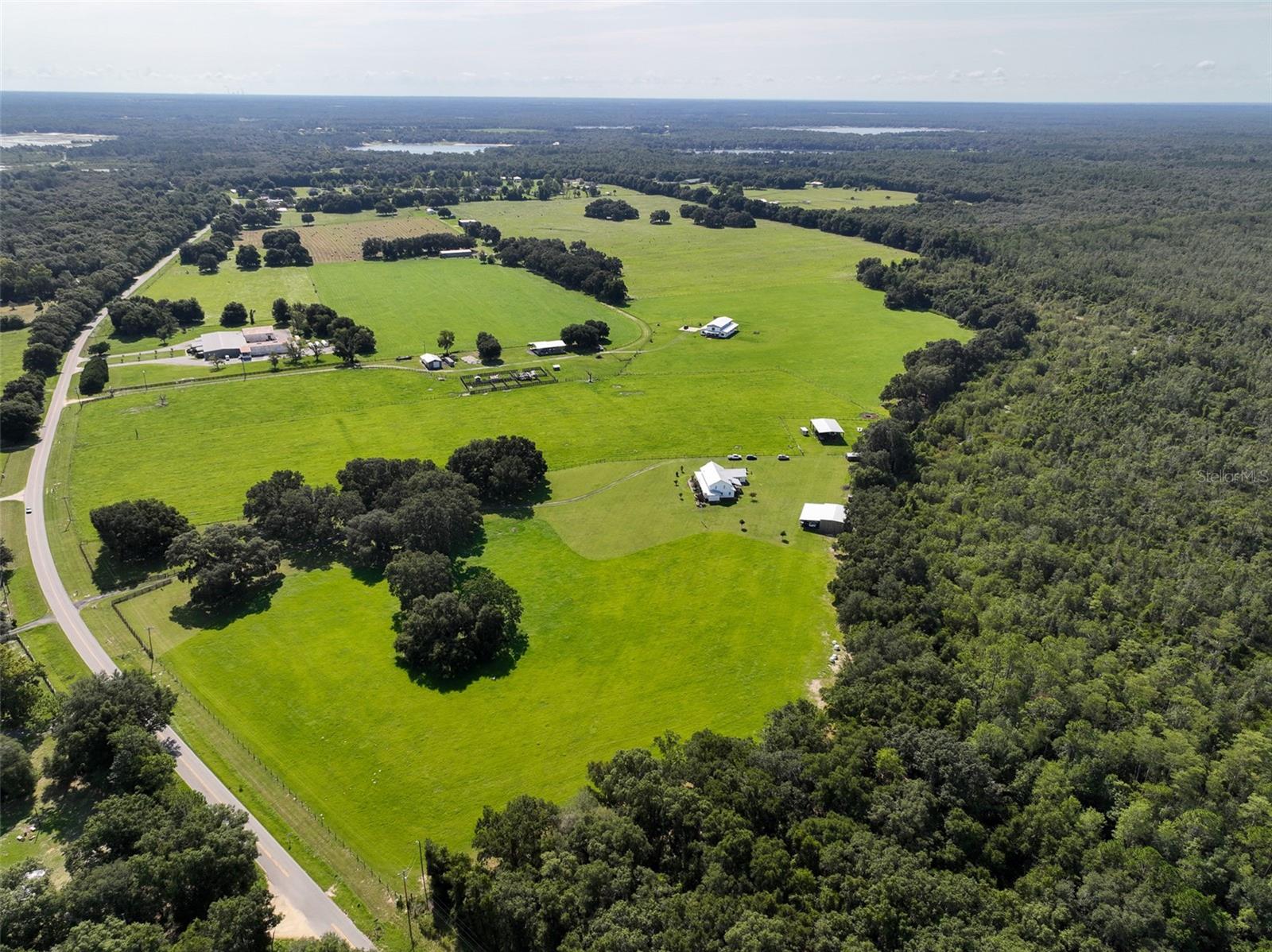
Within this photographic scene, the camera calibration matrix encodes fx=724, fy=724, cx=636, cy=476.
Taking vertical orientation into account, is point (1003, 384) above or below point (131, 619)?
above

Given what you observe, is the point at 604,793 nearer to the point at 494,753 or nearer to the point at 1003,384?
the point at 494,753

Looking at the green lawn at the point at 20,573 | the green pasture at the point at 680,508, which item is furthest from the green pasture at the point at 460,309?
the green lawn at the point at 20,573

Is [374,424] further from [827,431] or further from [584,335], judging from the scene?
[827,431]

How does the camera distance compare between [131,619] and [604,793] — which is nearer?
[604,793]

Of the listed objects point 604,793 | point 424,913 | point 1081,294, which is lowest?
point 424,913

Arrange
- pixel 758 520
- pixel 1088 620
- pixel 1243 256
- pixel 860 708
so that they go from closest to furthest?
pixel 860 708 < pixel 1088 620 < pixel 758 520 < pixel 1243 256

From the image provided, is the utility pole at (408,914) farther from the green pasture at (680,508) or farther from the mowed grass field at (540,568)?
the green pasture at (680,508)

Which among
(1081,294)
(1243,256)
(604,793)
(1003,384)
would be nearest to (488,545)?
(604,793)
